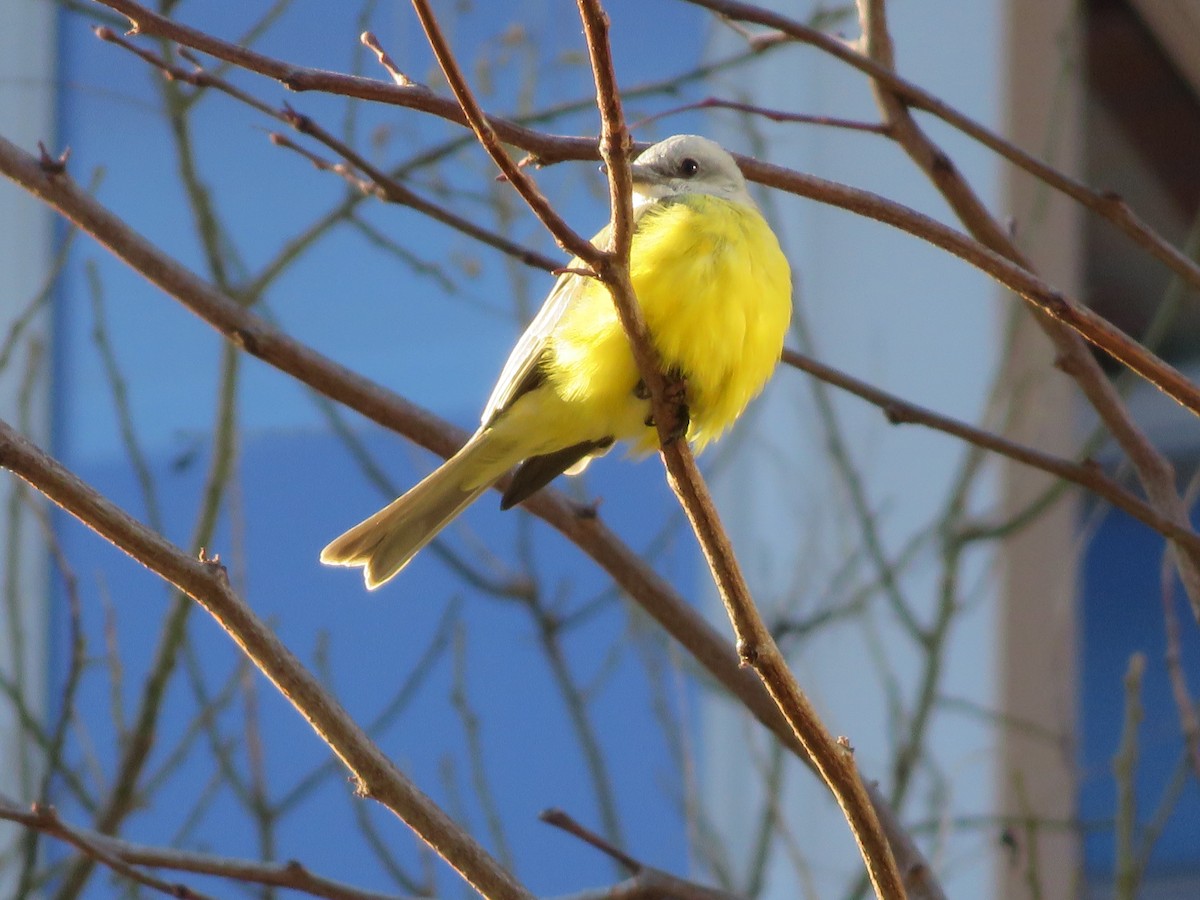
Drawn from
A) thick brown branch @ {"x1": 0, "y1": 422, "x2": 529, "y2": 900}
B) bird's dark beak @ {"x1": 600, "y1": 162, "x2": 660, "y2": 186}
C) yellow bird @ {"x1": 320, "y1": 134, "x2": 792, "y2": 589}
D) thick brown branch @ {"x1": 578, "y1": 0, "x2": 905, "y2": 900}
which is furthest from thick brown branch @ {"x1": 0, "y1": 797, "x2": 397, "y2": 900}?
bird's dark beak @ {"x1": 600, "y1": 162, "x2": 660, "y2": 186}

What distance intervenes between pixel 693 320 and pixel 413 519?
754mm

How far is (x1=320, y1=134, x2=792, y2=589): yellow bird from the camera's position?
9.33 ft

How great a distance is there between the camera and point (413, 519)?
3.18m

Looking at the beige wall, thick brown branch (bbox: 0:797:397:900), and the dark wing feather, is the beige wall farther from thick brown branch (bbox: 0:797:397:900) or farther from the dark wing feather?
thick brown branch (bbox: 0:797:397:900)

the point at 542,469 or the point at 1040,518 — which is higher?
the point at 1040,518

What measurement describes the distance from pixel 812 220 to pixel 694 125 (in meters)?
0.69

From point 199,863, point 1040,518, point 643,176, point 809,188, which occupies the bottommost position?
point 199,863

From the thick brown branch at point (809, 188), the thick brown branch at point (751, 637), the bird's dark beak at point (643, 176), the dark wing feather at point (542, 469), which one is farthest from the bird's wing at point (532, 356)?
the thick brown branch at point (751, 637)

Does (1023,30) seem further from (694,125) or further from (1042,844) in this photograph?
(1042,844)

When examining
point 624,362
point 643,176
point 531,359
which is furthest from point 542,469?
point 643,176

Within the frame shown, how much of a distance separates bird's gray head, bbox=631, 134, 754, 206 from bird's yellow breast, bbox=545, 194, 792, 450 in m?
0.30

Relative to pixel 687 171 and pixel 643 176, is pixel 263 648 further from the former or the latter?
pixel 687 171

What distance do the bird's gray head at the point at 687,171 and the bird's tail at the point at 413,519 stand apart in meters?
0.72

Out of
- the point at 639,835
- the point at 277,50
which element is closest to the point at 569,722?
the point at 639,835
